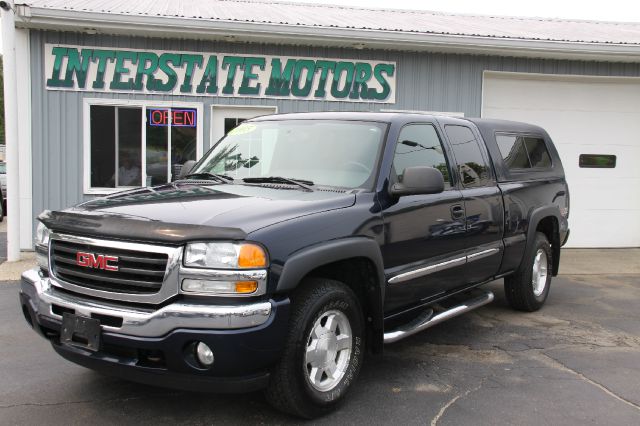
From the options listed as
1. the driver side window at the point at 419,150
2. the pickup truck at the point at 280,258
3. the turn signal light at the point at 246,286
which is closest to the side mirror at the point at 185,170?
the pickup truck at the point at 280,258

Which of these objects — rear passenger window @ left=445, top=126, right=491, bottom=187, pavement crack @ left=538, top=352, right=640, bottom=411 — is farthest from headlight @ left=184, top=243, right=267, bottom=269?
pavement crack @ left=538, top=352, right=640, bottom=411

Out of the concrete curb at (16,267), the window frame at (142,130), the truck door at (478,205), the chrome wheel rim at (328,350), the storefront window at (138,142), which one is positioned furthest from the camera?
the storefront window at (138,142)

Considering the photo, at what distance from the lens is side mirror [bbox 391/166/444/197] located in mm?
4031

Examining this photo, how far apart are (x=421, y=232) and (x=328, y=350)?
1.20 meters

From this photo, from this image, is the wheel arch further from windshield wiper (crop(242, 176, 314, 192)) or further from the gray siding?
the gray siding

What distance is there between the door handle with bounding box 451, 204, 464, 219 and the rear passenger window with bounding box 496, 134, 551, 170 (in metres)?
1.29

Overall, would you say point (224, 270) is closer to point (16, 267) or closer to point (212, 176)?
point (212, 176)

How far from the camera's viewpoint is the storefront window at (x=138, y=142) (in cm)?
959

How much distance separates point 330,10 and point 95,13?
18.4 feet

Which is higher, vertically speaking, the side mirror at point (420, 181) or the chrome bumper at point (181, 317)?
the side mirror at point (420, 181)

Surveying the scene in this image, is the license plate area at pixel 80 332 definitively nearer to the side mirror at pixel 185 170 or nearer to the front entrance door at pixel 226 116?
the side mirror at pixel 185 170

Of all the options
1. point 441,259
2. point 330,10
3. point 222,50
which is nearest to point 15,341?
point 441,259

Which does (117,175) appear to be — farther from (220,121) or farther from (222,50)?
(222,50)

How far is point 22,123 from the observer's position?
30.1ft
